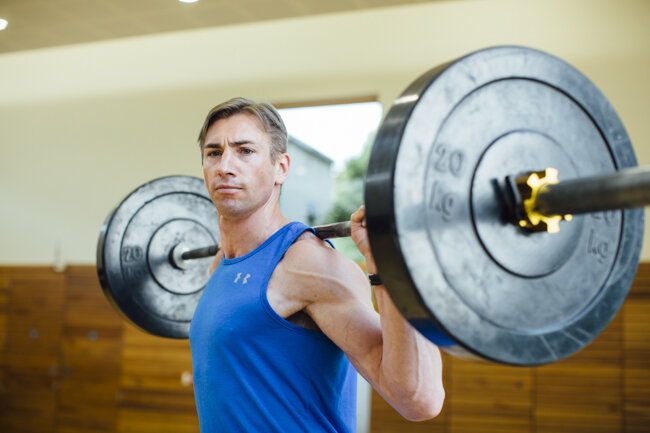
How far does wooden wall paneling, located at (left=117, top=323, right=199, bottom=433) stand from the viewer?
455 centimetres

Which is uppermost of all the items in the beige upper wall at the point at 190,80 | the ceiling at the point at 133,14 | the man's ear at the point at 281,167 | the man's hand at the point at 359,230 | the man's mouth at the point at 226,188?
the ceiling at the point at 133,14

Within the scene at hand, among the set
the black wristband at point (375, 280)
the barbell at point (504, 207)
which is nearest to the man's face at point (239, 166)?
the black wristband at point (375, 280)

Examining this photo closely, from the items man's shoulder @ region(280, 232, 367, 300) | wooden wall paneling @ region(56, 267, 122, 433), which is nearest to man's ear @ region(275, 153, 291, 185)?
man's shoulder @ region(280, 232, 367, 300)

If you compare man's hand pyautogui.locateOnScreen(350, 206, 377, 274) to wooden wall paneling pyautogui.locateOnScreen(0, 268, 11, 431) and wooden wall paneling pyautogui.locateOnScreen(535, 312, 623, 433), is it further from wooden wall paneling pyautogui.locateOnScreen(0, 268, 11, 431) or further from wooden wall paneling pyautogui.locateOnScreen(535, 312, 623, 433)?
wooden wall paneling pyautogui.locateOnScreen(0, 268, 11, 431)

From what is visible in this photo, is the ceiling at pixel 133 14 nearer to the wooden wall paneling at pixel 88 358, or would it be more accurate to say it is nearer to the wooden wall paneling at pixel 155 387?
the wooden wall paneling at pixel 88 358

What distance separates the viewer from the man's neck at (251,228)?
1.41m

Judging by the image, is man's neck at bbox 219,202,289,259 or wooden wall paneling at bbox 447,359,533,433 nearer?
man's neck at bbox 219,202,289,259

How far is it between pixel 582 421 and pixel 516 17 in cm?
270

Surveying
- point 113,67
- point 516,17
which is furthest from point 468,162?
point 113,67

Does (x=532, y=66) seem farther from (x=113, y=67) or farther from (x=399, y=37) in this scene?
(x=113, y=67)

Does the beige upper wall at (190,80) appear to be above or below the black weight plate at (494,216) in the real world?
above

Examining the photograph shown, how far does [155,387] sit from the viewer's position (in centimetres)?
463

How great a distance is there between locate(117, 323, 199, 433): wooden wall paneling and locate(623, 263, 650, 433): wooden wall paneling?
305cm

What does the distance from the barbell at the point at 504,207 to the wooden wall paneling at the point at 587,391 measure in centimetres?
307
